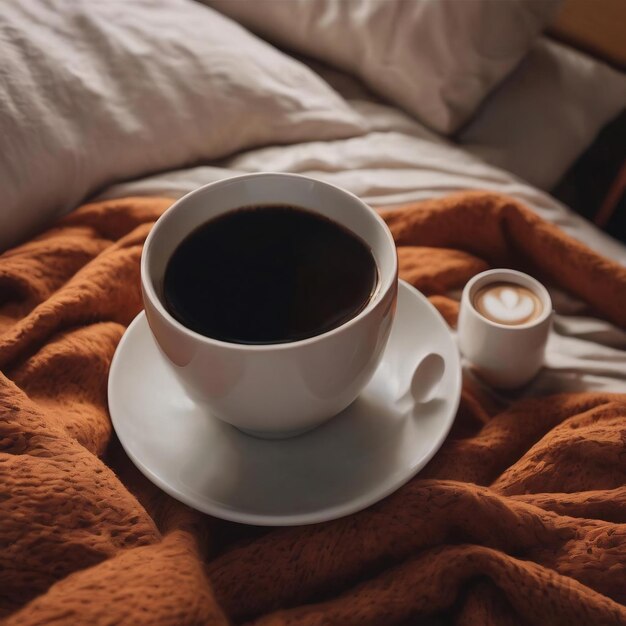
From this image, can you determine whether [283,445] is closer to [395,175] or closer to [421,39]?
[395,175]

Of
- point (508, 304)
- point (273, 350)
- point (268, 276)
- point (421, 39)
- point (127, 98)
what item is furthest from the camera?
point (421, 39)

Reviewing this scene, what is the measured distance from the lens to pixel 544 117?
40.5 inches

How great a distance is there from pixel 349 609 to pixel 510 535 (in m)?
0.14

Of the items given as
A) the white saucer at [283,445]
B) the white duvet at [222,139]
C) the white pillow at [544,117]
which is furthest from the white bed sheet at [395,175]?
the white saucer at [283,445]

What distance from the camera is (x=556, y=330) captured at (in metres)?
0.75

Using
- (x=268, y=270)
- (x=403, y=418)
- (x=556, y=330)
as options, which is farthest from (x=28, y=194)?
(x=556, y=330)

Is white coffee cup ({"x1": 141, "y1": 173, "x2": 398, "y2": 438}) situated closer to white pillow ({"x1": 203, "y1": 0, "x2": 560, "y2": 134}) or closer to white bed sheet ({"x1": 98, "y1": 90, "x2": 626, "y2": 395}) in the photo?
white bed sheet ({"x1": 98, "y1": 90, "x2": 626, "y2": 395})

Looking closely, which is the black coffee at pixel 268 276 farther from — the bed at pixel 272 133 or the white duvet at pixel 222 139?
the white duvet at pixel 222 139

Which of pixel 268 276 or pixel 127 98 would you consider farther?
pixel 127 98

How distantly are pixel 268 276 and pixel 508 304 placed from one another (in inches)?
9.9

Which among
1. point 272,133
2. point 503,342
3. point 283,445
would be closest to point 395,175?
point 272,133

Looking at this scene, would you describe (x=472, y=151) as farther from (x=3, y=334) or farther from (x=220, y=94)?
(x=3, y=334)

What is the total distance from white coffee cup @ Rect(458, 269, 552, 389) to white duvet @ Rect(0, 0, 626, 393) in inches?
1.4

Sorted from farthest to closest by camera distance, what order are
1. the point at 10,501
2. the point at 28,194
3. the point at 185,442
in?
the point at 28,194 < the point at 185,442 < the point at 10,501
